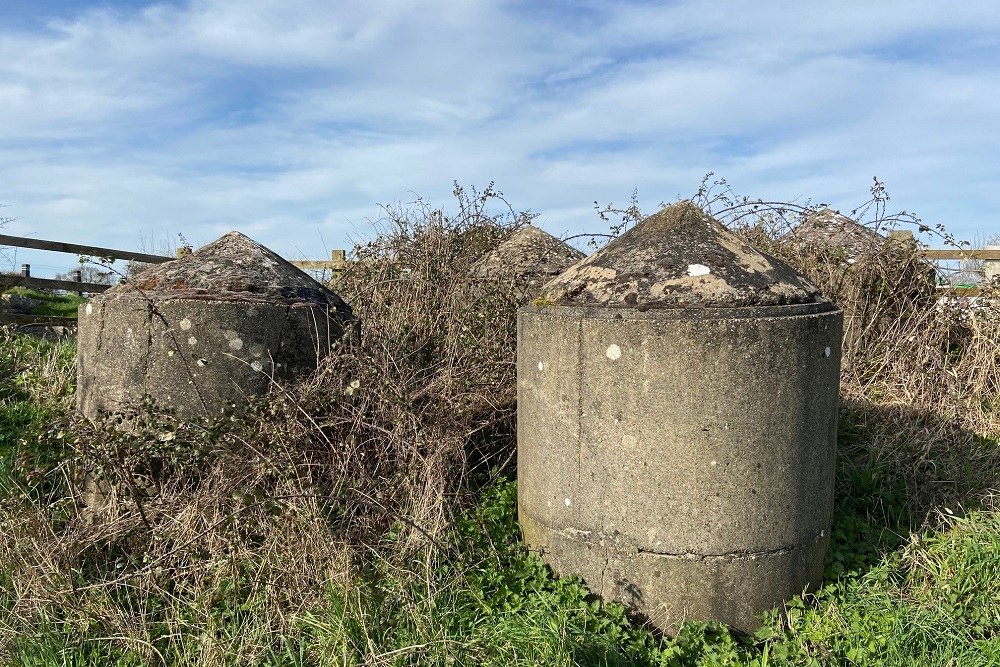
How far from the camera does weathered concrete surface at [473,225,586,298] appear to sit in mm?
5680

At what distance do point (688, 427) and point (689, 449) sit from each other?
0.29 ft

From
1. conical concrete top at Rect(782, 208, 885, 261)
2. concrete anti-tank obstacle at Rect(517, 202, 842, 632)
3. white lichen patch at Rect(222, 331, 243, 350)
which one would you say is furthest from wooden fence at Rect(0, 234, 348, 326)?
concrete anti-tank obstacle at Rect(517, 202, 842, 632)

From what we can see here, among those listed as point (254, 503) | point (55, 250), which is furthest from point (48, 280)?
point (254, 503)

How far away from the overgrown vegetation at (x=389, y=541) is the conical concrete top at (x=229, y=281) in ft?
1.34

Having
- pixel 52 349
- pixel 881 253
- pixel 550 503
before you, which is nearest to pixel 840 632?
pixel 550 503

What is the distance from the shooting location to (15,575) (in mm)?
3121

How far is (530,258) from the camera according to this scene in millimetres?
5930

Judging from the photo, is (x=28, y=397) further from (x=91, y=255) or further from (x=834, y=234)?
(x=834, y=234)

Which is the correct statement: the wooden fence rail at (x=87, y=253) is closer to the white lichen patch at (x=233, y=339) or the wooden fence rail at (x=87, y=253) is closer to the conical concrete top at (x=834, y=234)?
the conical concrete top at (x=834, y=234)

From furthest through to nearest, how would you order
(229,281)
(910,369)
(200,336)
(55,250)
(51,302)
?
(51,302) → (55,250) → (910,369) → (229,281) → (200,336)

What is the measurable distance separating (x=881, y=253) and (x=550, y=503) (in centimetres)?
458

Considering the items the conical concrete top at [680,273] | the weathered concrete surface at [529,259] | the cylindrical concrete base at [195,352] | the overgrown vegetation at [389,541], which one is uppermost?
the weathered concrete surface at [529,259]

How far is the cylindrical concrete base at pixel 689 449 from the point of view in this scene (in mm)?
2840

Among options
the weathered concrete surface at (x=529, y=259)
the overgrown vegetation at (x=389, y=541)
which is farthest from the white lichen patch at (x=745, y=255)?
the weathered concrete surface at (x=529, y=259)
